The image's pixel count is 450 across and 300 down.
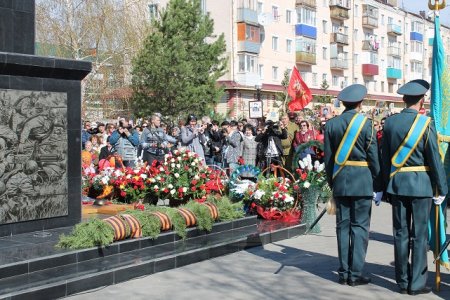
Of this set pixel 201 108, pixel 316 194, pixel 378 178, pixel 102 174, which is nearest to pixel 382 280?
pixel 378 178

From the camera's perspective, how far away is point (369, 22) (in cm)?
6469

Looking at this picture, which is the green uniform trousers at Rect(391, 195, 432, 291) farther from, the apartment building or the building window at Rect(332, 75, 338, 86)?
the building window at Rect(332, 75, 338, 86)

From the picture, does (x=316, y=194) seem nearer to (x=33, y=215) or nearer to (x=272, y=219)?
(x=272, y=219)

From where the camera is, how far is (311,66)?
56656 mm

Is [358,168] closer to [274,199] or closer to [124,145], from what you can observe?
[274,199]

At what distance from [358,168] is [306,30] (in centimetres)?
4877

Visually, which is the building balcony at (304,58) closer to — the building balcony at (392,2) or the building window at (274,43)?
the building window at (274,43)

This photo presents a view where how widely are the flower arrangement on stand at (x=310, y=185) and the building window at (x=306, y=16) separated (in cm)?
4460

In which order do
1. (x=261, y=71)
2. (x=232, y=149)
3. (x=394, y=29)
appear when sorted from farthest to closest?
(x=394, y=29) < (x=261, y=71) < (x=232, y=149)

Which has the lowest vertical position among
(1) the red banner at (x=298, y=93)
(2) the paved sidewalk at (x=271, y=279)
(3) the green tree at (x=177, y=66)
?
(2) the paved sidewalk at (x=271, y=279)

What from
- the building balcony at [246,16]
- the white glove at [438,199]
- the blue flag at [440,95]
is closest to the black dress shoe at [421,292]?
the white glove at [438,199]

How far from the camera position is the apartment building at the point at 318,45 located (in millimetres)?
47125

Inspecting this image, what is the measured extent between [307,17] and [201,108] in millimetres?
25274

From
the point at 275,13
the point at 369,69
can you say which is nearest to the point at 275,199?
the point at 275,13
